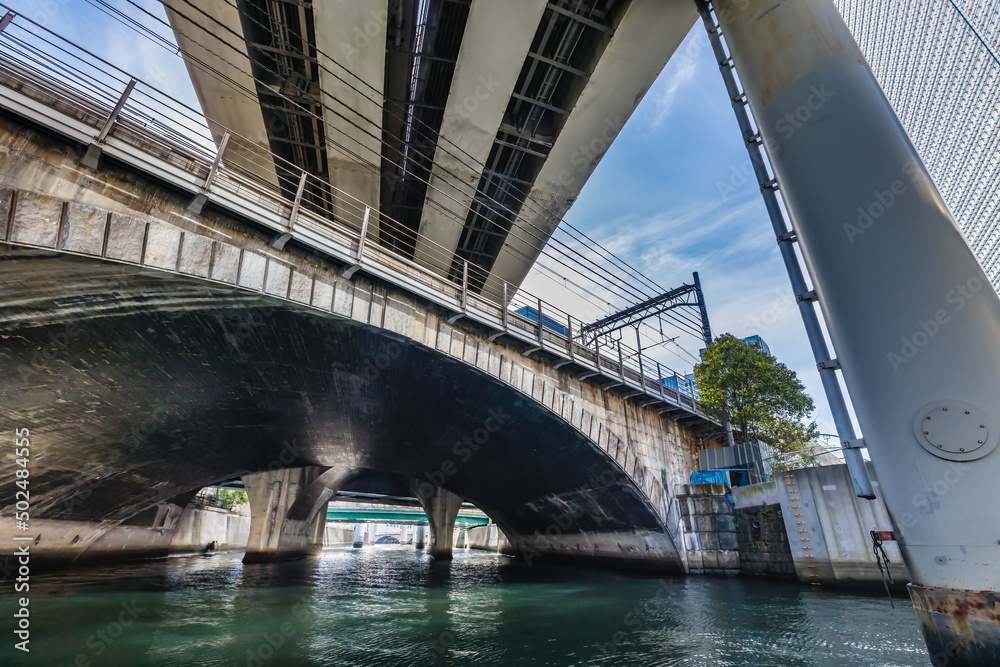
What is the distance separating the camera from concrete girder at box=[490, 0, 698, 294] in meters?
11.5

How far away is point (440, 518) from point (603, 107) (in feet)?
99.1

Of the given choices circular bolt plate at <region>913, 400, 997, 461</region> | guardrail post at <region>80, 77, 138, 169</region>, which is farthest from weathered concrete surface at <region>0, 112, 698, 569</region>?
circular bolt plate at <region>913, 400, 997, 461</region>

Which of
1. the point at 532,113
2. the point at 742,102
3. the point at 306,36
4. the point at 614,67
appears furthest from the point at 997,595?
the point at 306,36

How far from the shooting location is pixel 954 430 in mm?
3256

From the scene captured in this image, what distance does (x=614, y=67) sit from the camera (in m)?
12.5

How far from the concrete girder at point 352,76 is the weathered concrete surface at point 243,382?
3.46 m

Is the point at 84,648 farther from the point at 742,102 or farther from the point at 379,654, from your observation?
the point at 742,102

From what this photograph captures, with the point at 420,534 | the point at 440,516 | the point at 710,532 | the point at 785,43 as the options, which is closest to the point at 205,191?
the point at 785,43

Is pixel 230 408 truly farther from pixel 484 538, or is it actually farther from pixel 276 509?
pixel 484 538

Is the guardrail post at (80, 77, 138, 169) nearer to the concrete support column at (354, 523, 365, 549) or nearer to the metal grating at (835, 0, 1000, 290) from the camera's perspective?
the metal grating at (835, 0, 1000, 290)

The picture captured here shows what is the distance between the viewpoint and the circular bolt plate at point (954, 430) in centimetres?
314

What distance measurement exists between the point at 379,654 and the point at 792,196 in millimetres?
7897

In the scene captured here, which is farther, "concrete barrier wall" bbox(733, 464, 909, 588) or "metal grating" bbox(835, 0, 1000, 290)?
"metal grating" bbox(835, 0, 1000, 290)

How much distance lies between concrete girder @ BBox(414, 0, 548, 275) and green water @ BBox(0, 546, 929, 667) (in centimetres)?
882
